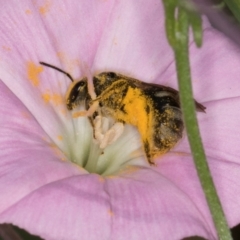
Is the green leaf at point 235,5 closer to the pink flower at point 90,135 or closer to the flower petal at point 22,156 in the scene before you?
the pink flower at point 90,135

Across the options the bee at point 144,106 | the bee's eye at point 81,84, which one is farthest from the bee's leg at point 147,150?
the bee's eye at point 81,84

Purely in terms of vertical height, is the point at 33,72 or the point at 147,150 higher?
the point at 33,72

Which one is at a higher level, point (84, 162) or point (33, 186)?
point (33, 186)

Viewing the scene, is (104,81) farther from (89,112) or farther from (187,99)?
(187,99)

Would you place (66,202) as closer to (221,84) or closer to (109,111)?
(109,111)

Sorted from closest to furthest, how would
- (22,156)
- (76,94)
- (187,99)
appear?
1. (187,99)
2. (22,156)
3. (76,94)

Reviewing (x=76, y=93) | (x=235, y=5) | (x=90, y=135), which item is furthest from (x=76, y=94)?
(x=235, y=5)

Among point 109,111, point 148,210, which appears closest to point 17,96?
point 109,111

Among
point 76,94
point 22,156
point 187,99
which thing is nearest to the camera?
point 187,99
